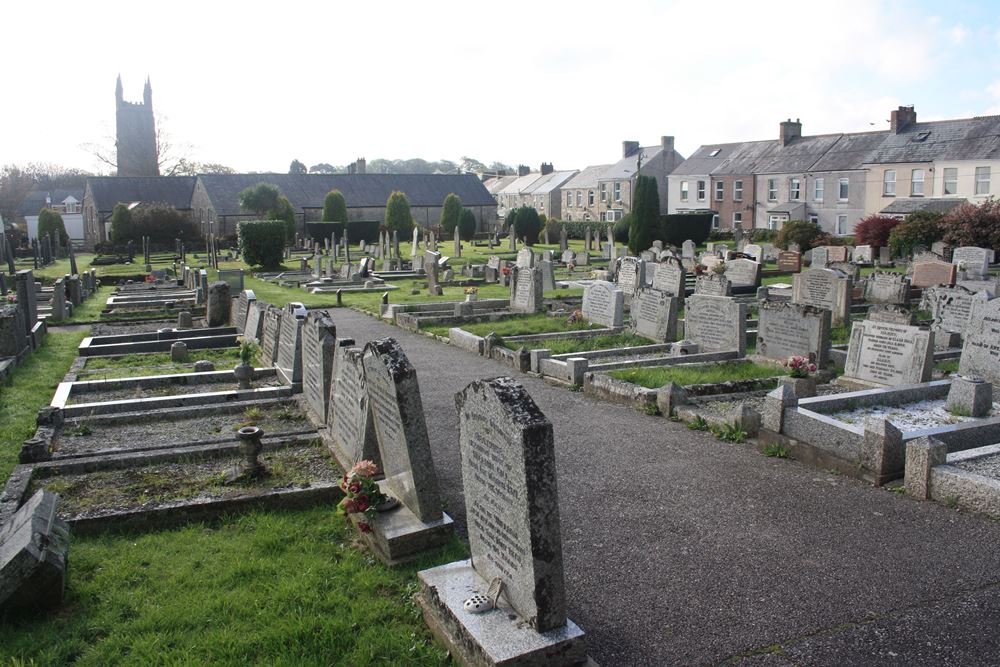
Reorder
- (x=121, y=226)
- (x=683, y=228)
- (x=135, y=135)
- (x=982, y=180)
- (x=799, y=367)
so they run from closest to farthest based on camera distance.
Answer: (x=799, y=367)
(x=982, y=180)
(x=683, y=228)
(x=121, y=226)
(x=135, y=135)

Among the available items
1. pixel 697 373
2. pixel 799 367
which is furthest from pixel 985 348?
pixel 697 373

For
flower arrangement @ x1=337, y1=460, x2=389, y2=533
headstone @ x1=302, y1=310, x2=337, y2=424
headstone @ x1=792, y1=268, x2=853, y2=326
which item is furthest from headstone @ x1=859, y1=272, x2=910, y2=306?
flower arrangement @ x1=337, y1=460, x2=389, y2=533

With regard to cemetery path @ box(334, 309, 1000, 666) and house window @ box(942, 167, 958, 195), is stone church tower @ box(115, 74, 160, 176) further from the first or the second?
cemetery path @ box(334, 309, 1000, 666)

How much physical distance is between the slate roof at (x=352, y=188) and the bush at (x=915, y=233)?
1665 inches

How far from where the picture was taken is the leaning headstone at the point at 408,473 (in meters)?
6.08

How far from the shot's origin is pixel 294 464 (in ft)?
27.3

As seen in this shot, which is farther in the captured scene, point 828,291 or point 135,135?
point 135,135

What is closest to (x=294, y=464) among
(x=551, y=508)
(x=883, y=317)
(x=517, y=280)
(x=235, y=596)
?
(x=235, y=596)

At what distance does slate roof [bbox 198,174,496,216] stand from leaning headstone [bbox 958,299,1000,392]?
191 ft

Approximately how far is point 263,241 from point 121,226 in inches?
910

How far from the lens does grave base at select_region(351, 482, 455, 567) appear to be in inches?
237

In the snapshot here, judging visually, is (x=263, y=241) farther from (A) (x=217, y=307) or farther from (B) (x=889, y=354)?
(B) (x=889, y=354)

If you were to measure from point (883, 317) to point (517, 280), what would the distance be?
975cm

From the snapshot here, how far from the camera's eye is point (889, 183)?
4347 cm
